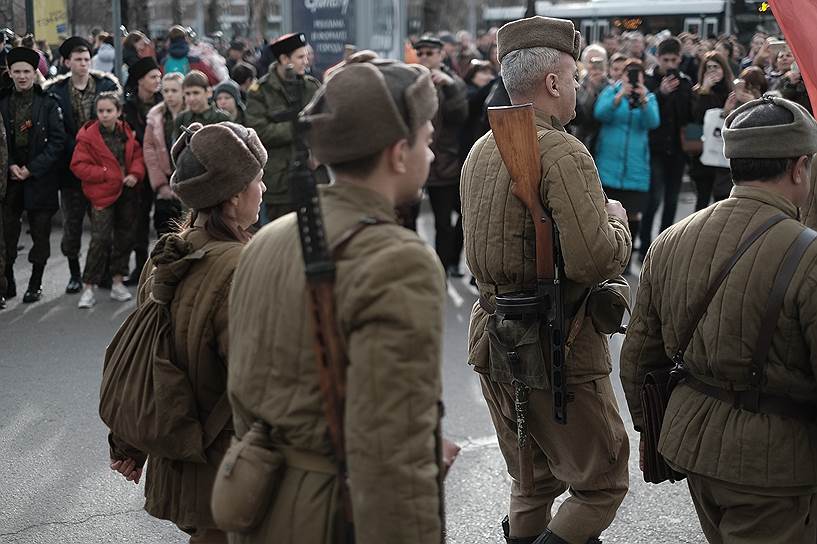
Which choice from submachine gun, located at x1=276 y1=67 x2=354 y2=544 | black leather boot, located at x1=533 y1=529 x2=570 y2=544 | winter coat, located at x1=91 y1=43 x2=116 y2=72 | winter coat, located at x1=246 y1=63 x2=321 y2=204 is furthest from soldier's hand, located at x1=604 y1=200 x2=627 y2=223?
winter coat, located at x1=91 y1=43 x2=116 y2=72

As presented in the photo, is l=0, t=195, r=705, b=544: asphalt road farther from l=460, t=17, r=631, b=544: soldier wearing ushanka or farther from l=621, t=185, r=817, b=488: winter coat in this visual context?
l=621, t=185, r=817, b=488: winter coat

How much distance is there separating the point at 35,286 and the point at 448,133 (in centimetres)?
385

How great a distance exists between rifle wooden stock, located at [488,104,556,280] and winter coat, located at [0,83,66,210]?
6.26 meters

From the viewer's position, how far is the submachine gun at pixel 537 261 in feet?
12.0

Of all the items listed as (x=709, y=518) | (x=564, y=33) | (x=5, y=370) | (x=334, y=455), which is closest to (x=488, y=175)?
(x=564, y=33)

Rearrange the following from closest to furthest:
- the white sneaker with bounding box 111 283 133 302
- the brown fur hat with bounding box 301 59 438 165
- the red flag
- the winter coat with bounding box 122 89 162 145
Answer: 1. the brown fur hat with bounding box 301 59 438 165
2. the red flag
3. the white sneaker with bounding box 111 283 133 302
4. the winter coat with bounding box 122 89 162 145

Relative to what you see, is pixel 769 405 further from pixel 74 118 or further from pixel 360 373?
pixel 74 118

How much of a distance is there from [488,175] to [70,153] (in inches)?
251

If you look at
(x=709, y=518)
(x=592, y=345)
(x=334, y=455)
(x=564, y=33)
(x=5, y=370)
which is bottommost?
(x=5, y=370)

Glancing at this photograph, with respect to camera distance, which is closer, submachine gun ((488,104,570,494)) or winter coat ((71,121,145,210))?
submachine gun ((488,104,570,494))

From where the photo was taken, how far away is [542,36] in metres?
3.92

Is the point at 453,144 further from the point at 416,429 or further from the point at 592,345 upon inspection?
the point at 416,429

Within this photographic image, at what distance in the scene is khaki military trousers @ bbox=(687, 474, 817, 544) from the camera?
3246mm

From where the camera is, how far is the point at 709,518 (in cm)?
343
